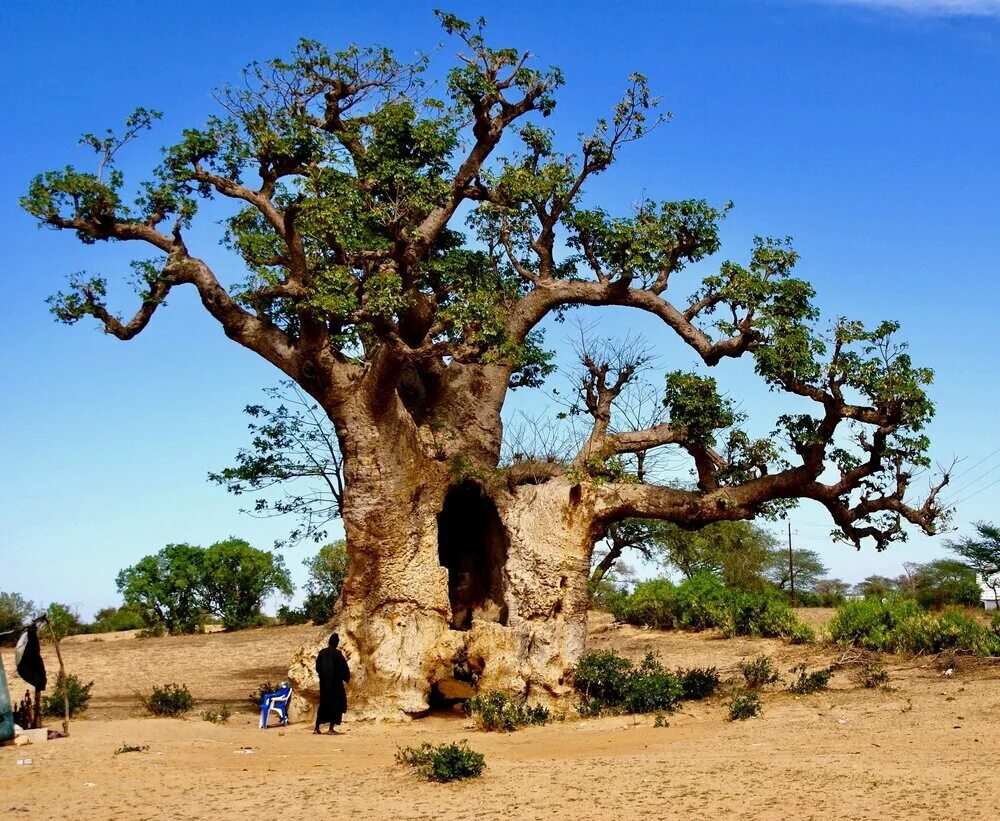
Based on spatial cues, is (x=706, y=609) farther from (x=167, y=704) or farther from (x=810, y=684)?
(x=167, y=704)

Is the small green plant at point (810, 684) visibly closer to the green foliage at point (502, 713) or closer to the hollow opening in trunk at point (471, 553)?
the green foliage at point (502, 713)

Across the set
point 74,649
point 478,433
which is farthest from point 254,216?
point 74,649

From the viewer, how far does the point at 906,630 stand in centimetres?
1833

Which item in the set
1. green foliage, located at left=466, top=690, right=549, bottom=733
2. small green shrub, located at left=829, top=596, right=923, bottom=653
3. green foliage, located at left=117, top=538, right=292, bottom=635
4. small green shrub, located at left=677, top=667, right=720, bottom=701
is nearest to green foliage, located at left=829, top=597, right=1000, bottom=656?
small green shrub, located at left=829, top=596, right=923, bottom=653

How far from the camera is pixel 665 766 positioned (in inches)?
399

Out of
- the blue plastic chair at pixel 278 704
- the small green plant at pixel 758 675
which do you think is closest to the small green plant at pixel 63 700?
the blue plastic chair at pixel 278 704

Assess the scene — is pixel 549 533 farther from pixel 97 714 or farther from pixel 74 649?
pixel 74 649

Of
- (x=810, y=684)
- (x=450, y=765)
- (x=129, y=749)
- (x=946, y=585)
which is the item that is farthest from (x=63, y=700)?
(x=946, y=585)

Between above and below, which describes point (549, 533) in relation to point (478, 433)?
below

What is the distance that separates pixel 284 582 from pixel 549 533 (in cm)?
2262

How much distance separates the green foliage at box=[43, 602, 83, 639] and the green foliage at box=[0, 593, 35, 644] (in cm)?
65

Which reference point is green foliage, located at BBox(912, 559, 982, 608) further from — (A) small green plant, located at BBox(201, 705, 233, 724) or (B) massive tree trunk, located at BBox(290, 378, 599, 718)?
(A) small green plant, located at BBox(201, 705, 233, 724)

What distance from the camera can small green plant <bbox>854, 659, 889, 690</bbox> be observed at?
15.6 meters

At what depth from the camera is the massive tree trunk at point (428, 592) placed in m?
14.8
